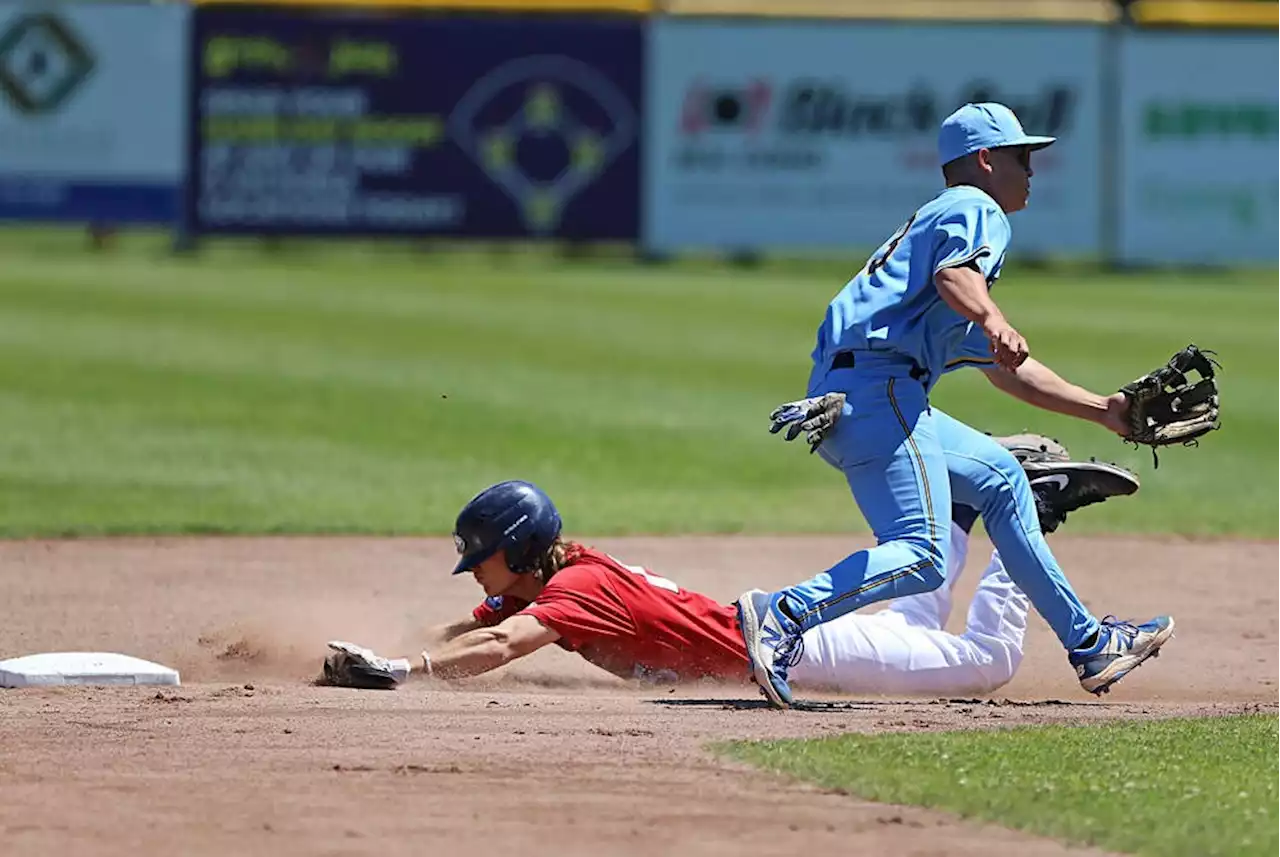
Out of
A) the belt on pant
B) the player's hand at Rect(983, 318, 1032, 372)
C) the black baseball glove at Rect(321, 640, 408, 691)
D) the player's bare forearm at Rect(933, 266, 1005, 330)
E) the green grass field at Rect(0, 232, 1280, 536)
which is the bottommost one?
the green grass field at Rect(0, 232, 1280, 536)

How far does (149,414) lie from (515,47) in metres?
11.8

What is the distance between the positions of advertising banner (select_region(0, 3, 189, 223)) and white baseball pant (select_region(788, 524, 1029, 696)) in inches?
743

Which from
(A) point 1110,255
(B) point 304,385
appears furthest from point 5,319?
(A) point 1110,255

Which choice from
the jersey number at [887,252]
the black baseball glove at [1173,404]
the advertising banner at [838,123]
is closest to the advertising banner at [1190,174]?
the advertising banner at [838,123]

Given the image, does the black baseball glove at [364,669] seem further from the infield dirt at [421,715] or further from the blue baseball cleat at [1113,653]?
the blue baseball cleat at [1113,653]

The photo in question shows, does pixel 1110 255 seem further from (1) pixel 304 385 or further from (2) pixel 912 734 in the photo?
Result: (2) pixel 912 734

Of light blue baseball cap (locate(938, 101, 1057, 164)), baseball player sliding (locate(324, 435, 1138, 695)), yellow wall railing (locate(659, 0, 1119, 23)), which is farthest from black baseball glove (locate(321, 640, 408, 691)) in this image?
yellow wall railing (locate(659, 0, 1119, 23))

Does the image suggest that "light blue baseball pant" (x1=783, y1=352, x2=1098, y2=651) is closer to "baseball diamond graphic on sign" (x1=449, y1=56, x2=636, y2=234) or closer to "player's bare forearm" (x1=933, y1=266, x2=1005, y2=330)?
"player's bare forearm" (x1=933, y1=266, x2=1005, y2=330)

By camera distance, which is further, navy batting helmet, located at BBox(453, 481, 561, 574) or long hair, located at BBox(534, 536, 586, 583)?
long hair, located at BBox(534, 536, 586, 583)

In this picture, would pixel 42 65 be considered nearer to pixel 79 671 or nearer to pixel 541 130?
pixel 541 130

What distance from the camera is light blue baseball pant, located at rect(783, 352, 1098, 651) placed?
620 centimetres

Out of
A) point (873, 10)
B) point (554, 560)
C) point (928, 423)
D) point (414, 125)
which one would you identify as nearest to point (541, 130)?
point (414, 125)

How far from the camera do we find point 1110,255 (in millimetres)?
25922

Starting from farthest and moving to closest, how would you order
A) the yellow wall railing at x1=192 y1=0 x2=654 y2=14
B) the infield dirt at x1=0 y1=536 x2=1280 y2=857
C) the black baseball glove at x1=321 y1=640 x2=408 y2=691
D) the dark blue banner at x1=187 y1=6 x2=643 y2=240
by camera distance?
the yellow wall railing at x1=192 y1=0 x2=654 y2=14 < the dark blue banner at x1=187 y1=6 x2=643 y2=240 < the black baseball glove at x1=321 y1=640 x2=408 y2=691 < the infield dirt at x1=0 y1=536 x2=1280 y2=857
